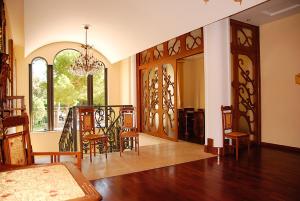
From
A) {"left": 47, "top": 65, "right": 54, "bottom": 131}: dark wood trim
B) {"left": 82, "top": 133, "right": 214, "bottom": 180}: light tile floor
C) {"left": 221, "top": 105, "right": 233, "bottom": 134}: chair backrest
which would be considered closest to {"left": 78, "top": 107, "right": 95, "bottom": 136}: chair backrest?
{"left": 82, "top": 133, "right": 214, "bottom": 180}: light tile floor

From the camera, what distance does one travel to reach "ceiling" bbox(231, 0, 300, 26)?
472cm

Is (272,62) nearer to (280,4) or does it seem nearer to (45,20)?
(280,4)

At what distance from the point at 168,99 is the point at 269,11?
3.47 metres

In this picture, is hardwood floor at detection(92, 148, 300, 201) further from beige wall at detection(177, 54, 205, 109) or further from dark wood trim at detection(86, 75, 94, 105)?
dark wood trim at detection(86, 75, 94, 105)

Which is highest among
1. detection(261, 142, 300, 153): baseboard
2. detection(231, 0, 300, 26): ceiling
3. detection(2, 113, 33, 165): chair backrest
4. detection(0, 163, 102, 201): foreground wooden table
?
detection(231, 0, 300, 26): ceiling

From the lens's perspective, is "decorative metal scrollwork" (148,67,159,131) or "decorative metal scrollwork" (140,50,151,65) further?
"decorative metal scrollwork" (140,50,151,65)

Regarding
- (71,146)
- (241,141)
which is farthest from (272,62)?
(71,146)

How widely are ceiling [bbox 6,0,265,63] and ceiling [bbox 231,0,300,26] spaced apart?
44.4 inches

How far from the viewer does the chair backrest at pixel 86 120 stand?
5070mm

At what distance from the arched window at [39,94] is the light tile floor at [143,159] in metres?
4.60

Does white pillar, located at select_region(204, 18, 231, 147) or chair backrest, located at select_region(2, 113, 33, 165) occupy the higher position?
white pillar, located at select_region(204, 18, 231, 147)

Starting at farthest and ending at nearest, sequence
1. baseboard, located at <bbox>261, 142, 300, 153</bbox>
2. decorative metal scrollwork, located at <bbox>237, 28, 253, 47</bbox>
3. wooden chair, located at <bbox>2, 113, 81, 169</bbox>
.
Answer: decorative metal scrollwork, located at <bbox>237, 28, 253, 47</bbox> < baseboard, located at <bbox>261, 142, 300, 153</bbox> < wooden chair, located at <bbox>2, 113, 81, 169</bbox>

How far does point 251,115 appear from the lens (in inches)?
234

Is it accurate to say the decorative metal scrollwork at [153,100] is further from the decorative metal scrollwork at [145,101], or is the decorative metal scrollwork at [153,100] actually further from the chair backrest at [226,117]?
the chair backrest at [226,117]
